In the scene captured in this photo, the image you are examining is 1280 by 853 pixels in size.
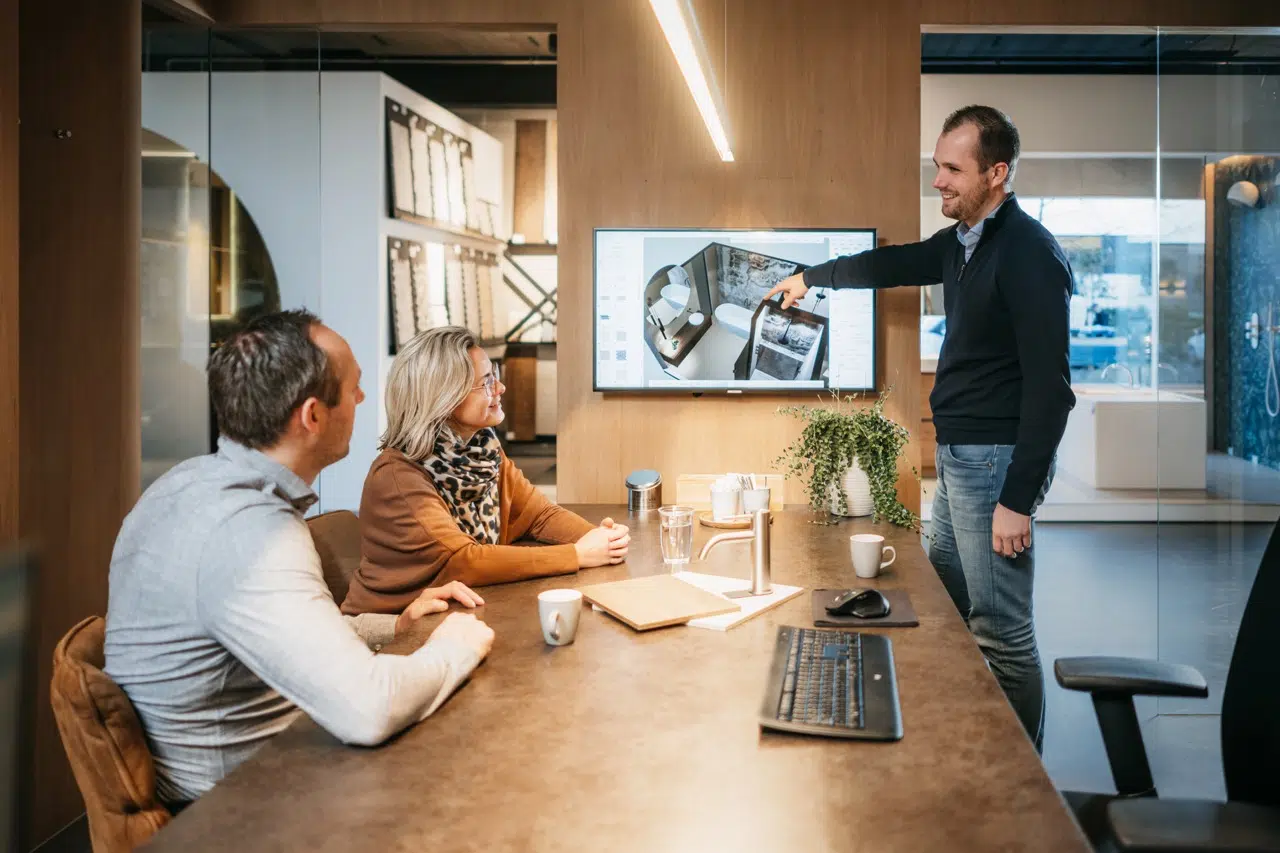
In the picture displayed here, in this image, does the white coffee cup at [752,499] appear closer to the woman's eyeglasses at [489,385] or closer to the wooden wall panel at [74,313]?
the woman's eyeglasses at [489,385]

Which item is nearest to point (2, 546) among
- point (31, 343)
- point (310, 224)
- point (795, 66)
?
point (31, 343)

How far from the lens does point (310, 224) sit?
4.67 meters

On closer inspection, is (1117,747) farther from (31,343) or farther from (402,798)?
(31,343)

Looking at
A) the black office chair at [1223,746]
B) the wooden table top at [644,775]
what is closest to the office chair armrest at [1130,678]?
the black office chair at [1223,746]

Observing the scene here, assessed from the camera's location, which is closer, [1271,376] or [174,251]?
[174,251]

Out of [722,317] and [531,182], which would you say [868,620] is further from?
Result: [531,182]

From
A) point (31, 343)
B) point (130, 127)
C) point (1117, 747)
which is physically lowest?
point (1117, 747)

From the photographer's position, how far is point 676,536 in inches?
98.7

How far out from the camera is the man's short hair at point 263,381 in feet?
5.61

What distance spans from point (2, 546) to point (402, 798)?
6.27ft

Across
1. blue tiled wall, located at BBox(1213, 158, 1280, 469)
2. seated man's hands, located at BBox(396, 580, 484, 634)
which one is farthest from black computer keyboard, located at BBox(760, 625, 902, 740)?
blue tiled wall, located at BBox(1213, 158, 1280, 469)

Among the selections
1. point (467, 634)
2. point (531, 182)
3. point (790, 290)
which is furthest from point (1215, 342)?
point (531, 182)

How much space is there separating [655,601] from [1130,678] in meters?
0.88

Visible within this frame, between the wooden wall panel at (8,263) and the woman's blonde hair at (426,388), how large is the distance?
35.1 inches
